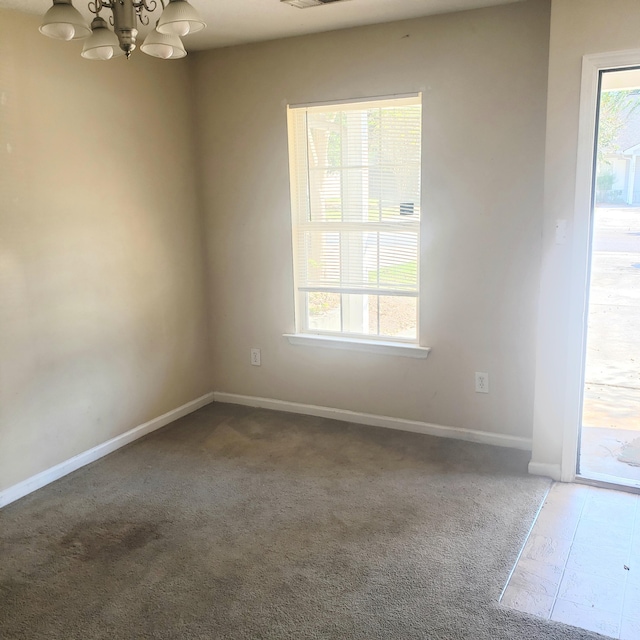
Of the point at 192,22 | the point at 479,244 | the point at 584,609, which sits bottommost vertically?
the point at 584,609

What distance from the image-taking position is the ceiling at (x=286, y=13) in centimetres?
279

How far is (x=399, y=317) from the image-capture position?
357 centimetres

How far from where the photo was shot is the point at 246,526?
257 centimetres

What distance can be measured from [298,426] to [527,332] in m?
1.51

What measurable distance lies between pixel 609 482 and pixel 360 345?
155cm

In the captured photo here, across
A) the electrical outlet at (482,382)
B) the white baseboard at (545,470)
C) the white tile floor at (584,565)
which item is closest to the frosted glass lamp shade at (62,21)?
the white tile floor at (584,565)

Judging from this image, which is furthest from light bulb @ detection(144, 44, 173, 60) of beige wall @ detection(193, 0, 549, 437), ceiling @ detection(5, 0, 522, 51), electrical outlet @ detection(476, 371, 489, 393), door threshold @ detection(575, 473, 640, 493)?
door threshold @ detection(575, 473, 640, 493)

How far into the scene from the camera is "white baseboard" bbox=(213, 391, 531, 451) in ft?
10.8

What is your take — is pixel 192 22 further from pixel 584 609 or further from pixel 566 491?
pixel 566 491

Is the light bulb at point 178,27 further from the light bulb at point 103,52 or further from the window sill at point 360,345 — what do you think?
the window sill at point 360,345

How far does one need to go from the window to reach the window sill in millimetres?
63

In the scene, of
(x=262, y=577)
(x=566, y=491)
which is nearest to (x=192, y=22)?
(x=262, y=577)

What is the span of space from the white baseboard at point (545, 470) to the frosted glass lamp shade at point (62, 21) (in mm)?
2741

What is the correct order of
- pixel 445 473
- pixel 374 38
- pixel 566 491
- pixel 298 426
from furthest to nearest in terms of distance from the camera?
pixel 298 426 → pixel 374 38 → pixel 445 473 → pixel 566 491
